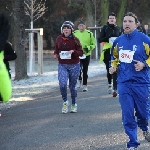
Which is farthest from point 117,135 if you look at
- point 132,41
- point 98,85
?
point 98,85

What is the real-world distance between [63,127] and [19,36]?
994 centimetres

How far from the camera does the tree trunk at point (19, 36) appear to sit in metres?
18.5

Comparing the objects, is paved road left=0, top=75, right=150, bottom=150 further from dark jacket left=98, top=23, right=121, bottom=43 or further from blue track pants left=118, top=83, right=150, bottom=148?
dark jacket left=98, top=23, right=121, bottom=43

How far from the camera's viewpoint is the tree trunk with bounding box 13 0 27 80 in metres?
18.5

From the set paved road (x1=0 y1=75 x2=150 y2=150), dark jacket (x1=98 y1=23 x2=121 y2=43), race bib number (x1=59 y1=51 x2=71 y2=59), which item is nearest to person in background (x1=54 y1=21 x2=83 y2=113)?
race bib number (x1=59 y1=51 x2=71 y2=59)

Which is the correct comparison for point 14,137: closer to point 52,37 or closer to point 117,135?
point 117,135

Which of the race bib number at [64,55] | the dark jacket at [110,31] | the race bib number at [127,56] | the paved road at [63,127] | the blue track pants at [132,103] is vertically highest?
the dark jacket at [110,31]

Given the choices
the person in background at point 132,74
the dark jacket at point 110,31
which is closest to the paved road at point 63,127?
the person in background at point 132,74

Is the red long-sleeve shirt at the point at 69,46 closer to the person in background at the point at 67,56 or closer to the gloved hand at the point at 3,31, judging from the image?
the person in background at the point at 67,56

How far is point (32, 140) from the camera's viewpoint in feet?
27.6

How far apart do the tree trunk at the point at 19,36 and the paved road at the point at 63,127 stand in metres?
5.54

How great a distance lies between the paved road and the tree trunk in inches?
218

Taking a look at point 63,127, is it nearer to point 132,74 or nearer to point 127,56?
point 132,74

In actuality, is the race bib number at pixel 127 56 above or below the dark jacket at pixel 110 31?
below
